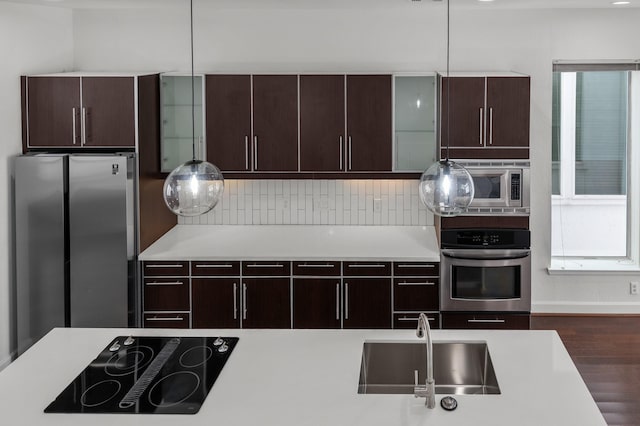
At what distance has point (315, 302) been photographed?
5707 millimetres

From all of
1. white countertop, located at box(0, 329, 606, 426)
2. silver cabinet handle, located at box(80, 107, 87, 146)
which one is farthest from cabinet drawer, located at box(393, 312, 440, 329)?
silver cabinet handle, located at box(80, 107, 87, 146)

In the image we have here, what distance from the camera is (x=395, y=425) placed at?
2.88 meters

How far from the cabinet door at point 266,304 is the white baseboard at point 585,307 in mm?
2366

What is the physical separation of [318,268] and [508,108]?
1845 millimetres

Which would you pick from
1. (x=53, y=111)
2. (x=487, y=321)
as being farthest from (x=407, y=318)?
(x=53, y=111)

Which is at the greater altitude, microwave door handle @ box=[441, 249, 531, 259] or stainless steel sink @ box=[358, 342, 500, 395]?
microwave door handle @ box=[441, 249, 531, 259]

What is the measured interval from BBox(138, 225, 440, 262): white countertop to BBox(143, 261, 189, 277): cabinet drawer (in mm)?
64

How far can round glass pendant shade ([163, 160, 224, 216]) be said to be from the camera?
10.9ft

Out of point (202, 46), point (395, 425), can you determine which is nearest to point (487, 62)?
point (202, 46)

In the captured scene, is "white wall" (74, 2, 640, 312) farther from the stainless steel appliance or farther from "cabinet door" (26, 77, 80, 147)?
the stainless steel appliance

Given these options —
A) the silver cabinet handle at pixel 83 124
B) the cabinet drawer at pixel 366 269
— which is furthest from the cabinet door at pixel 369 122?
the silver cabinet handle at pixel 83 124

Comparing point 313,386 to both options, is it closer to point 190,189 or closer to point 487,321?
point 190,189

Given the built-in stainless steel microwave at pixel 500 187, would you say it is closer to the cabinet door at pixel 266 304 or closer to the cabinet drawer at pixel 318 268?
the cabinet drawer at pixel 318 268

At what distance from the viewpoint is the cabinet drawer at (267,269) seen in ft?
18.6
